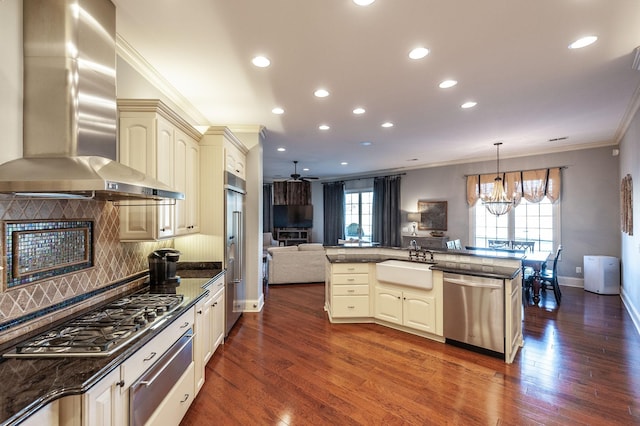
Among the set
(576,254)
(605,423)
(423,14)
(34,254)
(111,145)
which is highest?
(423,14)

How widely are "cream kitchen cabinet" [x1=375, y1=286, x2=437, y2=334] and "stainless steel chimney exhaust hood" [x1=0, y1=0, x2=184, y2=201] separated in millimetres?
3134

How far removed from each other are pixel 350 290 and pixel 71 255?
3.12 metres

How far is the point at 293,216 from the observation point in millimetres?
10320

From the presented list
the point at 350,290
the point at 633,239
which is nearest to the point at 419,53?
the point at 350,290

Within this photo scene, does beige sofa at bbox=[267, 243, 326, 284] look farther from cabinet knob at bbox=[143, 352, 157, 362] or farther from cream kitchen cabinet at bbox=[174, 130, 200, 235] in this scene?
cabinet knob at bbox=[143, 352, 157, 362]

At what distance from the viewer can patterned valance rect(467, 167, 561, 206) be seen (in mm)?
6191

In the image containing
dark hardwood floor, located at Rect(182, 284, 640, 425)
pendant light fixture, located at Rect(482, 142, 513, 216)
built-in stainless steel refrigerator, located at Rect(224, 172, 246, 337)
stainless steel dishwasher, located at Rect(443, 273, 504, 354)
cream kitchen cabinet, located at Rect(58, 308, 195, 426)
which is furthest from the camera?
pendant light fixture, located at Rect(482, 142, 513, 216)

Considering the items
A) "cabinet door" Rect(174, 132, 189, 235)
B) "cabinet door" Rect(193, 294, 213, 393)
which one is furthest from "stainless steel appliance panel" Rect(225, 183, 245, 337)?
"cabinet door" Rect(193, 294, 213, 393)

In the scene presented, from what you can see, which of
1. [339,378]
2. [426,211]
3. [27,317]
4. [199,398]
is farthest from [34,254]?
[426,211]

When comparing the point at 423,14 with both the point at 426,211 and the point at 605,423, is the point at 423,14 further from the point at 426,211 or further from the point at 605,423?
the point at 426,211

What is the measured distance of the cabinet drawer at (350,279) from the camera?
4.09 metres

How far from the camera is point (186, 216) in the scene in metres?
3.01

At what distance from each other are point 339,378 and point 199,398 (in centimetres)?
121

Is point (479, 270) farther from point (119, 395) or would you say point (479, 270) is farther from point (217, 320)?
point (119, 395)
